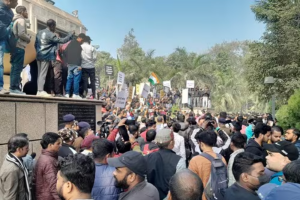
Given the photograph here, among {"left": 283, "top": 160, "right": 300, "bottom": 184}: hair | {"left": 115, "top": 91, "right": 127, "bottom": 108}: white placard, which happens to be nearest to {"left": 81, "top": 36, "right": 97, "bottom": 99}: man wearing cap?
{"left": 115, "top": 91, "right": 127, "bottom": 108}: white placard

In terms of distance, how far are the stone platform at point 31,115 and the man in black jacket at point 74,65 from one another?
1.06m

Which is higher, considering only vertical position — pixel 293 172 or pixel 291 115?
pixel 293 172

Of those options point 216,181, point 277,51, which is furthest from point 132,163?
point 277,51

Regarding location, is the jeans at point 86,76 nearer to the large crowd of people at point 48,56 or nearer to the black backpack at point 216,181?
the large crowd of people at point 48,56

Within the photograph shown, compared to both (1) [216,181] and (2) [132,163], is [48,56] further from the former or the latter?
(2) [132,163]

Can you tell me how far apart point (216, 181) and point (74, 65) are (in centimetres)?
635

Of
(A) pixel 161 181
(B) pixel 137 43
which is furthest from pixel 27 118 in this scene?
(B) pixel 137 43

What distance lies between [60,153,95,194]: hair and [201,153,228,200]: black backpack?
1.93 m

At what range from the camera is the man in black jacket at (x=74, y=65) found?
9.48 meters

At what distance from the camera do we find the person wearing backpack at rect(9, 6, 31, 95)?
6.81m

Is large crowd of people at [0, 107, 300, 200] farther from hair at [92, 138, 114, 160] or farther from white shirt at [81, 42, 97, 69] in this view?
white shirt at [81, 42, 97, 69]

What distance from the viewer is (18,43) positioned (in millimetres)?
6930

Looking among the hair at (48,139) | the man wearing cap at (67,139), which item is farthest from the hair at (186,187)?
the man wearing cap at (67,139)

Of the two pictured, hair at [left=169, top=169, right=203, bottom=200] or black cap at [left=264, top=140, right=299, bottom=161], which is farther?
black cap at [left=264, top=140, right=299, bottom=161]
